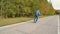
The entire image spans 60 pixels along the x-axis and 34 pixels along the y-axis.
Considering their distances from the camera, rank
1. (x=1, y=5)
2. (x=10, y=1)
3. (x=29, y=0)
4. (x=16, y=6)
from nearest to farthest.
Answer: (x=1, y=5) → (x=10, y=1) → (x=16, y=6) → (x=29, y=0)

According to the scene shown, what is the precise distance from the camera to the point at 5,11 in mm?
35312

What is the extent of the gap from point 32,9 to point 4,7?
14.2 meters

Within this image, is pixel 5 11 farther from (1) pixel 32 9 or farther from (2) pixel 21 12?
(1) pixel 32 9

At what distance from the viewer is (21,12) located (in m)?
42.3

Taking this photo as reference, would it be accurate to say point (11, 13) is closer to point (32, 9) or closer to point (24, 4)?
point (24, 4)

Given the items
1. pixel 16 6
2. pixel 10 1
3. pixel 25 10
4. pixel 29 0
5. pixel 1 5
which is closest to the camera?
pixel 1 5

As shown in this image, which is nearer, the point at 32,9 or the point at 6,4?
the point at 6,4

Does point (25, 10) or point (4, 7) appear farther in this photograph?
point (25, 10)

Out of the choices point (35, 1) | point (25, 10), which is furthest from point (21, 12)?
point (35, 1)

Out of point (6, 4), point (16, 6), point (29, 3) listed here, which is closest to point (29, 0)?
point (29, 3)

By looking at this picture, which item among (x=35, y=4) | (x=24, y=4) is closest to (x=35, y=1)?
(x=35, y=4)

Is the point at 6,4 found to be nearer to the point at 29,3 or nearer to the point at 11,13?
the point at 11,13

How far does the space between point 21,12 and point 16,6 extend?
346 centimetres

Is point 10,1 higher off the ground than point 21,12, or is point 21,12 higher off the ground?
point 10,1
